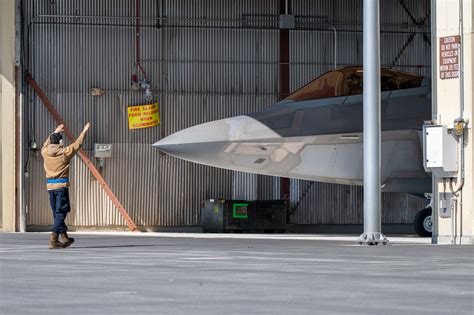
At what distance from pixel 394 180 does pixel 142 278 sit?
1403 cm

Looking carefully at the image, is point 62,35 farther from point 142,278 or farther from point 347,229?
point 142,278

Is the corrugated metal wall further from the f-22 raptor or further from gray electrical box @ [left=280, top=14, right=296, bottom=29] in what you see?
the f-22 raptor

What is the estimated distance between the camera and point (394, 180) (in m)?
22.5

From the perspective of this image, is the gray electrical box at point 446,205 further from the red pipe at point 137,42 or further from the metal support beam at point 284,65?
the red pipe at point 137,42

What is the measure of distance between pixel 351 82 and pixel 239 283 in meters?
14.2

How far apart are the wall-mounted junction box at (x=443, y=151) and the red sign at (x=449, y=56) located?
0.80 m

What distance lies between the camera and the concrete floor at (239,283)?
6508mm

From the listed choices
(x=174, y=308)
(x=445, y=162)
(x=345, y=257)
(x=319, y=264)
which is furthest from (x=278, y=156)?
(x=174, y=308)

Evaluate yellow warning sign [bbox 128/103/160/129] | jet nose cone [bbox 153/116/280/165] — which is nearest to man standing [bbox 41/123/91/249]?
jet nose cone [bbox 153/116/280/165]

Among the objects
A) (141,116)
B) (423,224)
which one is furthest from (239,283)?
(141,116)

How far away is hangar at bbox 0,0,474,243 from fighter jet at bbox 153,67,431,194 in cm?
576

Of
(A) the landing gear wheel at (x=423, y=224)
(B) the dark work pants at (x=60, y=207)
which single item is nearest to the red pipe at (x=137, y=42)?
(A) the landing gear wheel at (x=423, y=224)

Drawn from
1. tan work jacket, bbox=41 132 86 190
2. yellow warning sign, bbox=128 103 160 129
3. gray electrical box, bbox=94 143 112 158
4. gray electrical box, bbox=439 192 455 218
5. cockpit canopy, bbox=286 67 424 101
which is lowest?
gray electrical box, bbox=439 192 455 218

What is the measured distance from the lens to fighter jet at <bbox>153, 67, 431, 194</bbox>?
22016 mm
